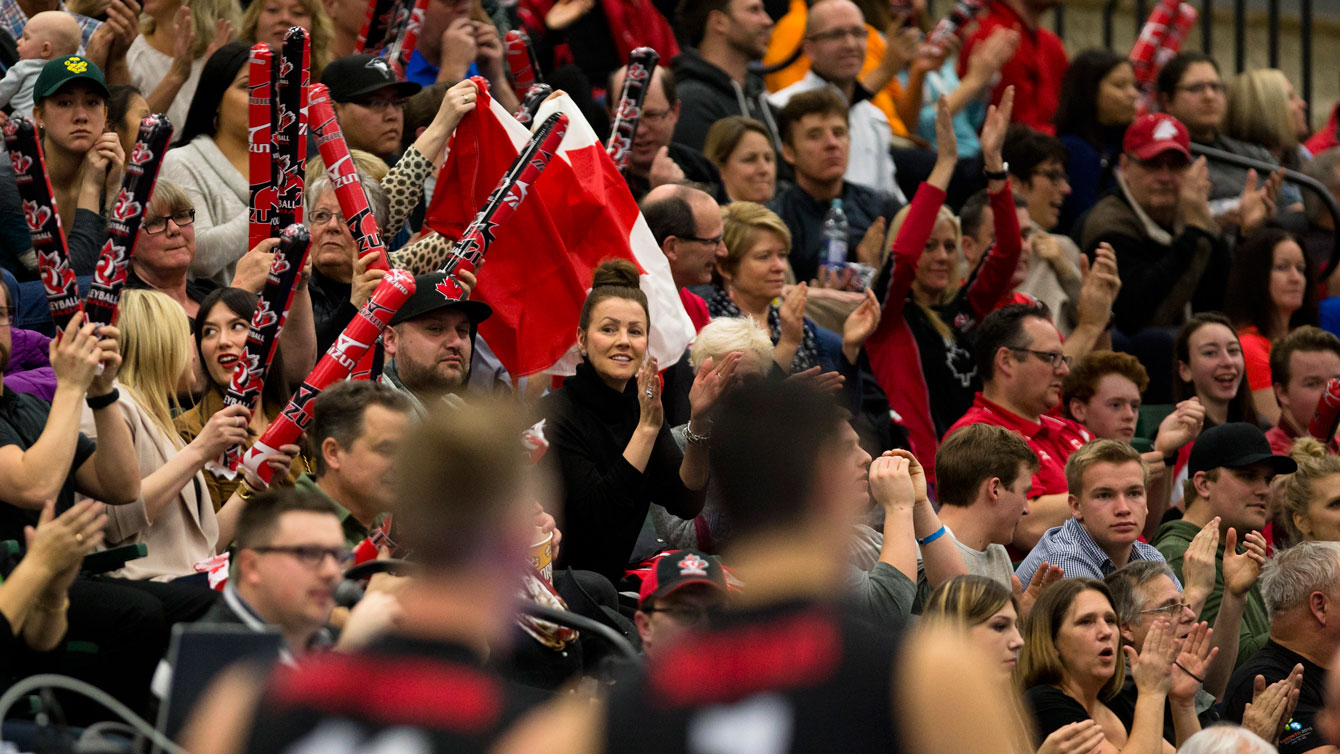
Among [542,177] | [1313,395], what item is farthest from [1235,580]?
[542,177]

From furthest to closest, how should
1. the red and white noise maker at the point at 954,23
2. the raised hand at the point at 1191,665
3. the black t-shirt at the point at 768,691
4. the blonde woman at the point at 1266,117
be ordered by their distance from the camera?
the blonde woman at the point at 1266,117, the red and white noise maker at the point at 954,23, the raised hand at the point at 1191,665, the black t-shirt at the point at 768,691

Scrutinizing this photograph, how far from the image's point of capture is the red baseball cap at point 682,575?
443cm

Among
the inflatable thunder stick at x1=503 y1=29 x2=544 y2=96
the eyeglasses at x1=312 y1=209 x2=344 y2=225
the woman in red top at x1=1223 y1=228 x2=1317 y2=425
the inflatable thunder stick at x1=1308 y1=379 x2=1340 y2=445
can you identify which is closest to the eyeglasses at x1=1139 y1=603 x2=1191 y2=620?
the inflatable thunder stick at x1=1308 y1=379 x2=1340 y2=445

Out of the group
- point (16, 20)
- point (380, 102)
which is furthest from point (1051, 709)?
point (16, 20)

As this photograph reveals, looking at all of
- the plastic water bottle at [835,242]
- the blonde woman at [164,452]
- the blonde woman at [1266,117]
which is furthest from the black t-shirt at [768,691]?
the blonde woman at [1266,117]

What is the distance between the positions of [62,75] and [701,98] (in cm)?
414

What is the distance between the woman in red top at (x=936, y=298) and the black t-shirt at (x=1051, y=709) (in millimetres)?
2357

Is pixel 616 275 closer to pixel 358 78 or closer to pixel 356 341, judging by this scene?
pixel 356 341

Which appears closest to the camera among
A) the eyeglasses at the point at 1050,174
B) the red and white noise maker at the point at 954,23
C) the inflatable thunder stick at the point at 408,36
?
the inflatable thunder stick at the point at 408,36

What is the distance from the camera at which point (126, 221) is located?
4922mm

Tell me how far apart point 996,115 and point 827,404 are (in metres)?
5.83

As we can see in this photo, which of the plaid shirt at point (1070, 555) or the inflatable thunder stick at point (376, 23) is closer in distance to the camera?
the plaid shirt at point (1070, 555)

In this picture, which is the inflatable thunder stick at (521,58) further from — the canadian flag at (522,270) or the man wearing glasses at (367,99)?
the canadian flag at (522,270)

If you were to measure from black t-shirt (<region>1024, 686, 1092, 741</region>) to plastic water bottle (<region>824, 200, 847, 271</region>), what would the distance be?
10.6ft
